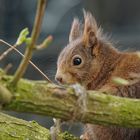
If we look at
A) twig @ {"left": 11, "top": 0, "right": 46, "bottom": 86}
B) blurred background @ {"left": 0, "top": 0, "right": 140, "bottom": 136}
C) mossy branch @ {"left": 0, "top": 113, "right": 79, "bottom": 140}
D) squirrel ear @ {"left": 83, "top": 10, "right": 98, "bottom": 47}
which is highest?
blurred background @ {"left": 0, "top": 0, "right": 140, "bottom": 136}

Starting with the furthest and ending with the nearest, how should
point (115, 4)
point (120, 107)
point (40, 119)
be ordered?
point (115, 4) → point (40, 119) → point (120, 107)

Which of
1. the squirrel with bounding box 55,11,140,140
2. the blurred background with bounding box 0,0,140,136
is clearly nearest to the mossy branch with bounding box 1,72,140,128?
the squirrel with bounding box 55,11,140,140

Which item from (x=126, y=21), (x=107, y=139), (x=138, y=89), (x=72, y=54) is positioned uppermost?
(x=126, y=21)

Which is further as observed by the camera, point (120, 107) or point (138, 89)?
point (138, 89)

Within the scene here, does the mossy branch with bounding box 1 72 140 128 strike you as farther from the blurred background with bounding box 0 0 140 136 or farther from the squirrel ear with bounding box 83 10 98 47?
the blurred background with bounding box 0 0 140 136

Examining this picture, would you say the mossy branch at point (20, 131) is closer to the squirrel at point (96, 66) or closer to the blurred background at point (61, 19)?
the squirrel at point (96, 66)

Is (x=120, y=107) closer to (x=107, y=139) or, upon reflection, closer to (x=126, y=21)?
(x=107, y=139)

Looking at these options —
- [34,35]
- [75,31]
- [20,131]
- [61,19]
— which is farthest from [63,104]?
[61,19]

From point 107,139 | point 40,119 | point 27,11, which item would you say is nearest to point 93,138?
point 107,139
